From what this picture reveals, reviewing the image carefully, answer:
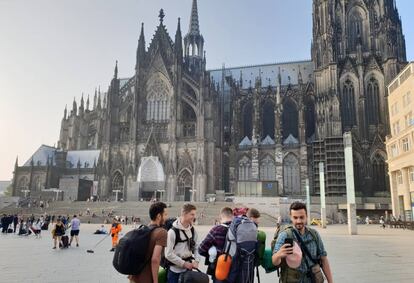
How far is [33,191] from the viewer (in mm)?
54656

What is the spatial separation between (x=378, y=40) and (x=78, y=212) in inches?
1591

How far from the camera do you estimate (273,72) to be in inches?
2437

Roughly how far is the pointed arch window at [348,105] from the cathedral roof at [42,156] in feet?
142

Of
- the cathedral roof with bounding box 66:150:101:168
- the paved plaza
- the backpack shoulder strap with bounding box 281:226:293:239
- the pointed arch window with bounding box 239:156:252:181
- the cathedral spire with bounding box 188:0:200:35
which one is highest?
the cathedral spire with bounding box 188:0:200:35

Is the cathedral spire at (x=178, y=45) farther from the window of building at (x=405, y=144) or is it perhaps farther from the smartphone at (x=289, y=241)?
the smartphone at (x=289, y=241)

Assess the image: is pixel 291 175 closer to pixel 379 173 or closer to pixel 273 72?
pixel 379 173

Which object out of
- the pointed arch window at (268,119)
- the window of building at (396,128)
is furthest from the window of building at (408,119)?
the pointed arch window at (268,119)

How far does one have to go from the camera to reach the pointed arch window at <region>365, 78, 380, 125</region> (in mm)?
44531

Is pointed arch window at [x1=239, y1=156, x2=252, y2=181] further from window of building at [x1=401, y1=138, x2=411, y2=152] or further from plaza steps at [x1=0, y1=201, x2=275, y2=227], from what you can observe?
window of building at [x1=401, y1=138, x2=411, y2=152]

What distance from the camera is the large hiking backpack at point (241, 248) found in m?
3.91

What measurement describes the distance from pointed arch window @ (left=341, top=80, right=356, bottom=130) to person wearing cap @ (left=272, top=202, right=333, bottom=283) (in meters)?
44.2

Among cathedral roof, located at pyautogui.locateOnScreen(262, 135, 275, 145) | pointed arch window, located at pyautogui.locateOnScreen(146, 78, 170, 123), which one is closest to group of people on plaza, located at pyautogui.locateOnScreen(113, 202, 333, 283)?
pointed arch window, located at pyautogui.locateOnScreen(146, 78, 170, 123)

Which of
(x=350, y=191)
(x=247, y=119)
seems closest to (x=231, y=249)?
(x=350, y=191)

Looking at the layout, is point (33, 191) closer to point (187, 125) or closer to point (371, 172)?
point (187, 125)
